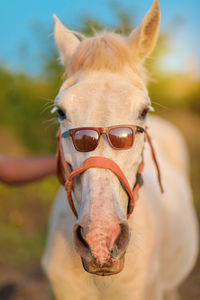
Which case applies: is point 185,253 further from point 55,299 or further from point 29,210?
point 29,210

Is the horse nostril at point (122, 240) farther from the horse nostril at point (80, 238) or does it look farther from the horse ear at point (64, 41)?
the horse ear at point (64, 41)

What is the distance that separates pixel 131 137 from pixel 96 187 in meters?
0.37

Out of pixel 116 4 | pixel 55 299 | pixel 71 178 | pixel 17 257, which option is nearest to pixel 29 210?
pixel 17 257

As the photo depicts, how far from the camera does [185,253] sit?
10.7ft

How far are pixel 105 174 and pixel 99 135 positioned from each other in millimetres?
211

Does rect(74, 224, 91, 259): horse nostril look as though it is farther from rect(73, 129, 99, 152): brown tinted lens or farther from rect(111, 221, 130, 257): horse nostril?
rect(73, 129, 99, 152): brown tinted lens

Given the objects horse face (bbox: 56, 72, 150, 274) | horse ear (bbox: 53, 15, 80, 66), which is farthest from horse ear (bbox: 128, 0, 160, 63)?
horse ear (bbox: 53, 15, 80, 66)

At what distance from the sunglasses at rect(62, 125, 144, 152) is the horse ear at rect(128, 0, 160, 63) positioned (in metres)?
0.63

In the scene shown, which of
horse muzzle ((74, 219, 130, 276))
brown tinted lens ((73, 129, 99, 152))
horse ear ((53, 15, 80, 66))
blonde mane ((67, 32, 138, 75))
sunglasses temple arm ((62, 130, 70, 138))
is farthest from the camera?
horse ear ((53, 15, 80, 66))

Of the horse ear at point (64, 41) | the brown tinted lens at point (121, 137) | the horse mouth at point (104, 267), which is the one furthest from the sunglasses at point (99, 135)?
the horse ear at point (64, 41)

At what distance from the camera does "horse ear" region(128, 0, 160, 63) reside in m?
1.87

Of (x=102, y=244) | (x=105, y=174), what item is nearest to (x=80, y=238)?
(x=102, y=244)

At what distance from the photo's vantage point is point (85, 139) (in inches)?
60.5

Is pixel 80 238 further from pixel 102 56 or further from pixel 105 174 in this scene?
pixel 102 56
